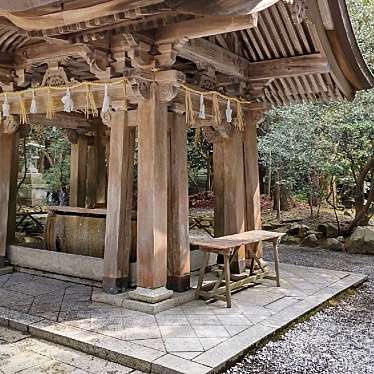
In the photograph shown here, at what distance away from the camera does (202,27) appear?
12.9ft

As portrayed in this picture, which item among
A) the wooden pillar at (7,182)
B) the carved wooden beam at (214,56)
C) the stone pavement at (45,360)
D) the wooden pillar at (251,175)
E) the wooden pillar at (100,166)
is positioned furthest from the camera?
the wooden pillar at (100,166)

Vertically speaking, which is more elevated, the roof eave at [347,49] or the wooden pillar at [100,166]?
the roof eave at [347,49]

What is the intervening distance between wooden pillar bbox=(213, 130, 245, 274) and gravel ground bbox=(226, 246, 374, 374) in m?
1.65

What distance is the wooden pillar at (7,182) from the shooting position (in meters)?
6.21

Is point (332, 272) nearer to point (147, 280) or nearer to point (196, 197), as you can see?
point (147, 280)

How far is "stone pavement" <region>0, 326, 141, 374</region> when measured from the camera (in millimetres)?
3215

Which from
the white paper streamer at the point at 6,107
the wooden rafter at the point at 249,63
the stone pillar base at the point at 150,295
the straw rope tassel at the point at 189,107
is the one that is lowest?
the stone pillar base at the point at 150,295

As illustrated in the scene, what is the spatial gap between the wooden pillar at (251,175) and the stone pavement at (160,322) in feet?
3.51

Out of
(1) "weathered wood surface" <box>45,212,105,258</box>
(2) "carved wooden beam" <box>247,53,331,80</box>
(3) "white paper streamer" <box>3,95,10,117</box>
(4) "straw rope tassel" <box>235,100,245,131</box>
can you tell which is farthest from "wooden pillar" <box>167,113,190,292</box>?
(3) "white paper streamer" <box>3,95,10,117</box>

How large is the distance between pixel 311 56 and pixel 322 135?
444 centimetres

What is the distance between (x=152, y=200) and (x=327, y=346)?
2.32m

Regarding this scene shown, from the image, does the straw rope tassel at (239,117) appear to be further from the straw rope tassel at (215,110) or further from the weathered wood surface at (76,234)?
the weathered wood surface at (76,234)

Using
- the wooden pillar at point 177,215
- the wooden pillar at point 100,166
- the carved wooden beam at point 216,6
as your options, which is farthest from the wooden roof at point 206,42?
the wooden pillar at point 100,166

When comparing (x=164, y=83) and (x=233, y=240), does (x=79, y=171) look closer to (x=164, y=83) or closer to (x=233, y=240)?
(x=164, y=83)
